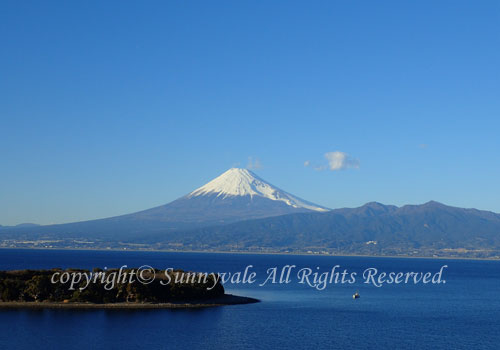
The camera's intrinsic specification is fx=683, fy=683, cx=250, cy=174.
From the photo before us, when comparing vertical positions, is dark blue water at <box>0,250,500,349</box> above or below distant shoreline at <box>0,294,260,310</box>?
below

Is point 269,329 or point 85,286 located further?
point 85,286

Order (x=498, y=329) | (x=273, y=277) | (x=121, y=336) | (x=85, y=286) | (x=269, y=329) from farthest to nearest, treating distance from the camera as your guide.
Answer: (x=273, y=277) → (x=85, y=286) → (x=498, y=329) → (x=269, y=329) → (x=121, y=336)

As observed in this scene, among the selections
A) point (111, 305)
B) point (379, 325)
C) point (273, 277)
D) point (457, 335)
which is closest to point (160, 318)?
point (111, 305)

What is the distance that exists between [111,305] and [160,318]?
11.4m

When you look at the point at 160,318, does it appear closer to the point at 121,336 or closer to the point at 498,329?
the point at 121,336

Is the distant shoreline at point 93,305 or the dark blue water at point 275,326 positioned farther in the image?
the distant shoreline at point 93,305

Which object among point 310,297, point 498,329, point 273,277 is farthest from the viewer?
point 273,277

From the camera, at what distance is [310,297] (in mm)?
110875

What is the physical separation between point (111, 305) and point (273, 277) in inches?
2957

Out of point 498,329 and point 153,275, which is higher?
point 153,275

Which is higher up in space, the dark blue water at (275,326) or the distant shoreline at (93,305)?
the distant shoreline at (93,305)

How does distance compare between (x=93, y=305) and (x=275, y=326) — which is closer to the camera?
(x=275, y=326)

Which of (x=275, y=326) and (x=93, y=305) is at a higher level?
(x=93, y=305)

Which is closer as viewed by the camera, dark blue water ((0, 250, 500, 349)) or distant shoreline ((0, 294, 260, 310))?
dark blue water ((0, 250, 500, 349))
